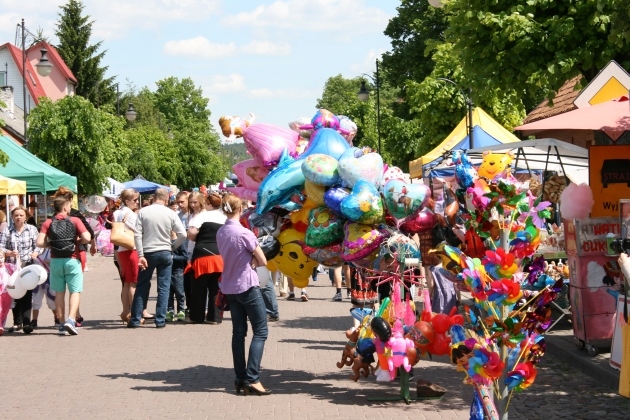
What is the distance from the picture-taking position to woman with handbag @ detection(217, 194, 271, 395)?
333 inches

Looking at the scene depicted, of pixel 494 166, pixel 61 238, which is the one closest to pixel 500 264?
pixel 494 166

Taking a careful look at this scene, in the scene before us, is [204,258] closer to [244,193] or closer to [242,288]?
[244,193]

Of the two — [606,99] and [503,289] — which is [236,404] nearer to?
[503,289]

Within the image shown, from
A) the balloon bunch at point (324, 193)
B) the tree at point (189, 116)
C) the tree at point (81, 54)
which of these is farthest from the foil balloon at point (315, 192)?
the tree at point (189, 116)

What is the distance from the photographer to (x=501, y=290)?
6.19 m

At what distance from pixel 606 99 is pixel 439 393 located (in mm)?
3437

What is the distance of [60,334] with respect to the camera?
41.1 ft

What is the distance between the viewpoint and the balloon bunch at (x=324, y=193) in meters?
7.99

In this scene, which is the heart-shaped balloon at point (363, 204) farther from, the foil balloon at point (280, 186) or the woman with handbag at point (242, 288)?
the woman with handbag at point (242, 288)

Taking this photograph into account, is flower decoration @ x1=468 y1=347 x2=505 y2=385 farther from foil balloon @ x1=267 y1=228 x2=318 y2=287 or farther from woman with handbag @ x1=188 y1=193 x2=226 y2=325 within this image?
woman with handbag @ x1=188 y1=193 x2=226 y2=325

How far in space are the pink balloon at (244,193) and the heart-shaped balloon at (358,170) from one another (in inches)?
49.6

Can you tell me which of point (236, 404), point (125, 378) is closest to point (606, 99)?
point (236, 404)

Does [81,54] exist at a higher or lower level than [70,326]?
higher

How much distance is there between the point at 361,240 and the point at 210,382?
2292mm
